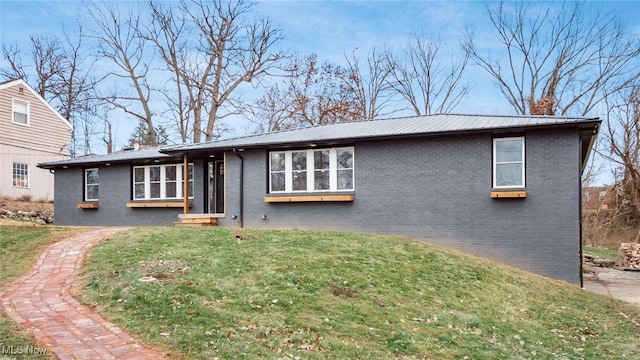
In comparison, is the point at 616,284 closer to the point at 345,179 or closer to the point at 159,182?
the point at 345,179

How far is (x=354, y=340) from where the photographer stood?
203 inches

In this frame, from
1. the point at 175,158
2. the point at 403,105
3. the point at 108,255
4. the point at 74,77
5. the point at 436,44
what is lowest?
the point at 108,255

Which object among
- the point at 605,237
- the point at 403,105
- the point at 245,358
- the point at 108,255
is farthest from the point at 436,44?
the point at 245,358

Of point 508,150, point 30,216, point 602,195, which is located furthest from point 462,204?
point 602,195

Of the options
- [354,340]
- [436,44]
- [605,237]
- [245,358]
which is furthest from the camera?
[436,44]

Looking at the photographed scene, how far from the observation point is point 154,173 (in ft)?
54.0

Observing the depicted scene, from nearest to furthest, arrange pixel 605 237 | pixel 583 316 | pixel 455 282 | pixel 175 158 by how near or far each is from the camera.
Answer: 1. pixel 583 316
2. pixel 455 282
3. pixel 175 158
4. pixel 605 237

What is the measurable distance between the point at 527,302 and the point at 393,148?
542cm

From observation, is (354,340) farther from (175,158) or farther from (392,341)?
(175,158)

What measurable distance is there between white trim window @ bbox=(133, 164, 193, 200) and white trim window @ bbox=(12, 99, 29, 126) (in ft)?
29.8

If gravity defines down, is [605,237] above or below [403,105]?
below

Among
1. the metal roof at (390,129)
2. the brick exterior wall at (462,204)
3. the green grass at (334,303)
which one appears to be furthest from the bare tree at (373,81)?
the green grass at (334,303)

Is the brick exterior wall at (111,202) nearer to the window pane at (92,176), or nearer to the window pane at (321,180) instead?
the window pane at (92,176)

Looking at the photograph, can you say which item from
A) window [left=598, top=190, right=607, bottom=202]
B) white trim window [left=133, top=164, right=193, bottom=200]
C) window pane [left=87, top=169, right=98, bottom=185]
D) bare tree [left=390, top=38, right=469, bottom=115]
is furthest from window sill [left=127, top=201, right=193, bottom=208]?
window [left=598, top=190, right=607, bottom=202]
